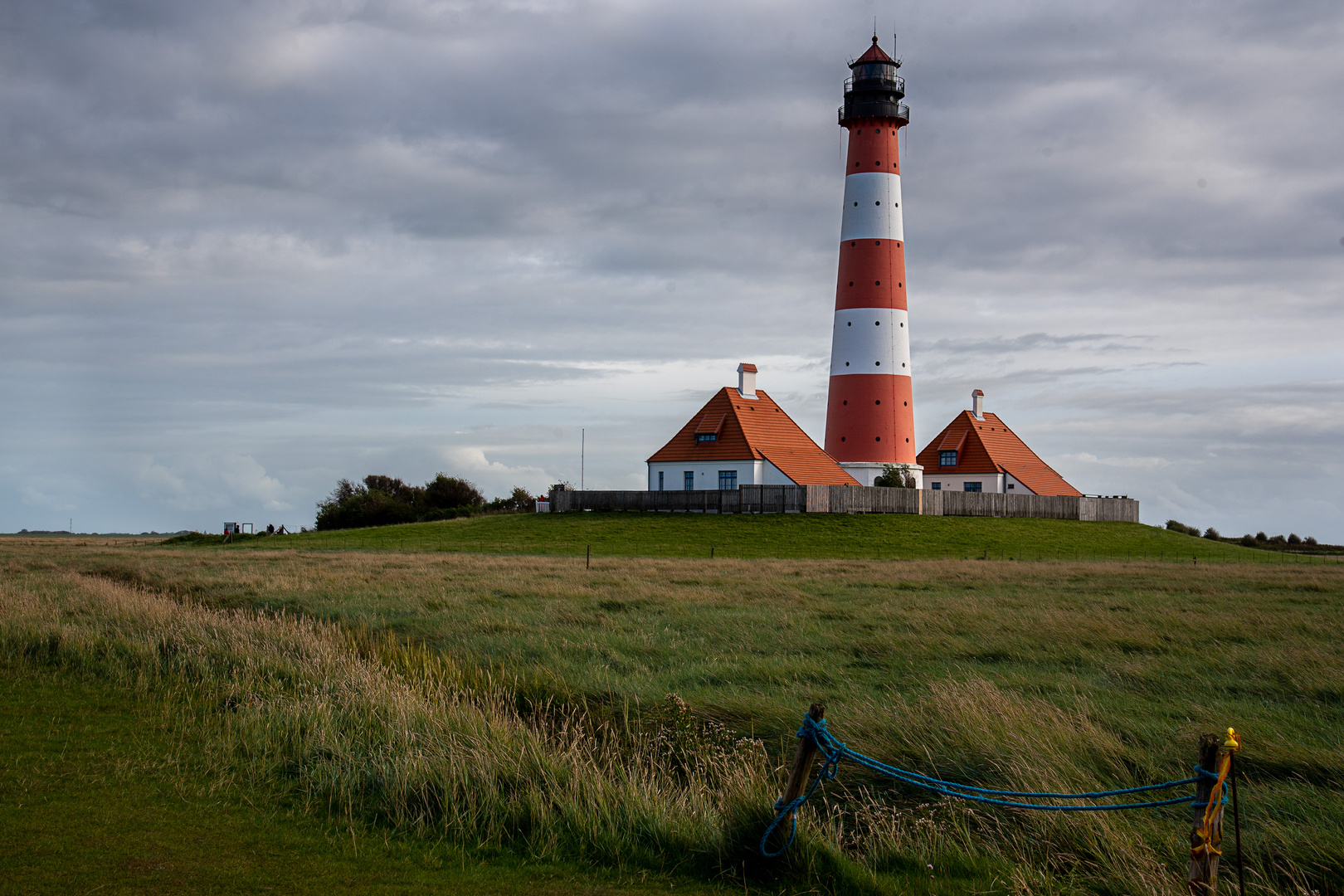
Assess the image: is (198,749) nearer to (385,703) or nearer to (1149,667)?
(385,703)

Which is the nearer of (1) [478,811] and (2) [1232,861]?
(2) [1232,861]

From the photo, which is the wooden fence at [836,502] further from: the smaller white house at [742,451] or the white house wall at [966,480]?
the white house wall at [966,480]

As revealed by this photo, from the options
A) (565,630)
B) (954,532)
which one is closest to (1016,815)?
(565,630)

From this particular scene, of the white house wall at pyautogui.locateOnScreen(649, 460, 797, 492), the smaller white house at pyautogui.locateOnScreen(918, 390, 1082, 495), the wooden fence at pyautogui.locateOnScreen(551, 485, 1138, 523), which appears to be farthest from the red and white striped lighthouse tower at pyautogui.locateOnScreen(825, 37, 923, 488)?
the smaller white house at pyautogui.locateOnScreen(918, 390, 1082, 495)

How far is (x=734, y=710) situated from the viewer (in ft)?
30.4

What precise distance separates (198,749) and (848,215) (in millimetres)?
45674

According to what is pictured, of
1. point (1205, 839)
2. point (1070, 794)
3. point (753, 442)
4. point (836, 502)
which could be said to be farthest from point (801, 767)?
point (753, 442)

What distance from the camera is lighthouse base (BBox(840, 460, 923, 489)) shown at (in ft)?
171

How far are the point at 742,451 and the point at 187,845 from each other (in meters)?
46.6

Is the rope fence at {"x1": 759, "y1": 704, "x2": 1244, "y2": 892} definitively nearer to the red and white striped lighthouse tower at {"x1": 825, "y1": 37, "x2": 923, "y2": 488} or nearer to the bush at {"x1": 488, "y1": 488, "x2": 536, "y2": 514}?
the red and white striped lighthouse tower at {"x1": 825, "y1": 37, "x2": 923, "y2": 488}

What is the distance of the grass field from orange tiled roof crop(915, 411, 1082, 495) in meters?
41.6

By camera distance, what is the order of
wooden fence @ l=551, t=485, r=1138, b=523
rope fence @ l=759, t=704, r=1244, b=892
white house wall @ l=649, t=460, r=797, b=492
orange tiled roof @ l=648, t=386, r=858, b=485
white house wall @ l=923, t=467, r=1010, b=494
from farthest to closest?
white house wall @ l=923, t=467, r=1010, b=494, orange tiled roof @ l=648, t=386, r=858, b=485, white house wall @ l=649, t=460, r=797, b=492, wooden fence @ l=551, t=485, r=1138, b=523, rope fence @ l=759, t=704, r=1244, b=892

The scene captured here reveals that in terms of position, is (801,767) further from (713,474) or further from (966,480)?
(966,480)

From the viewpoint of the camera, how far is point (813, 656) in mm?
12406
